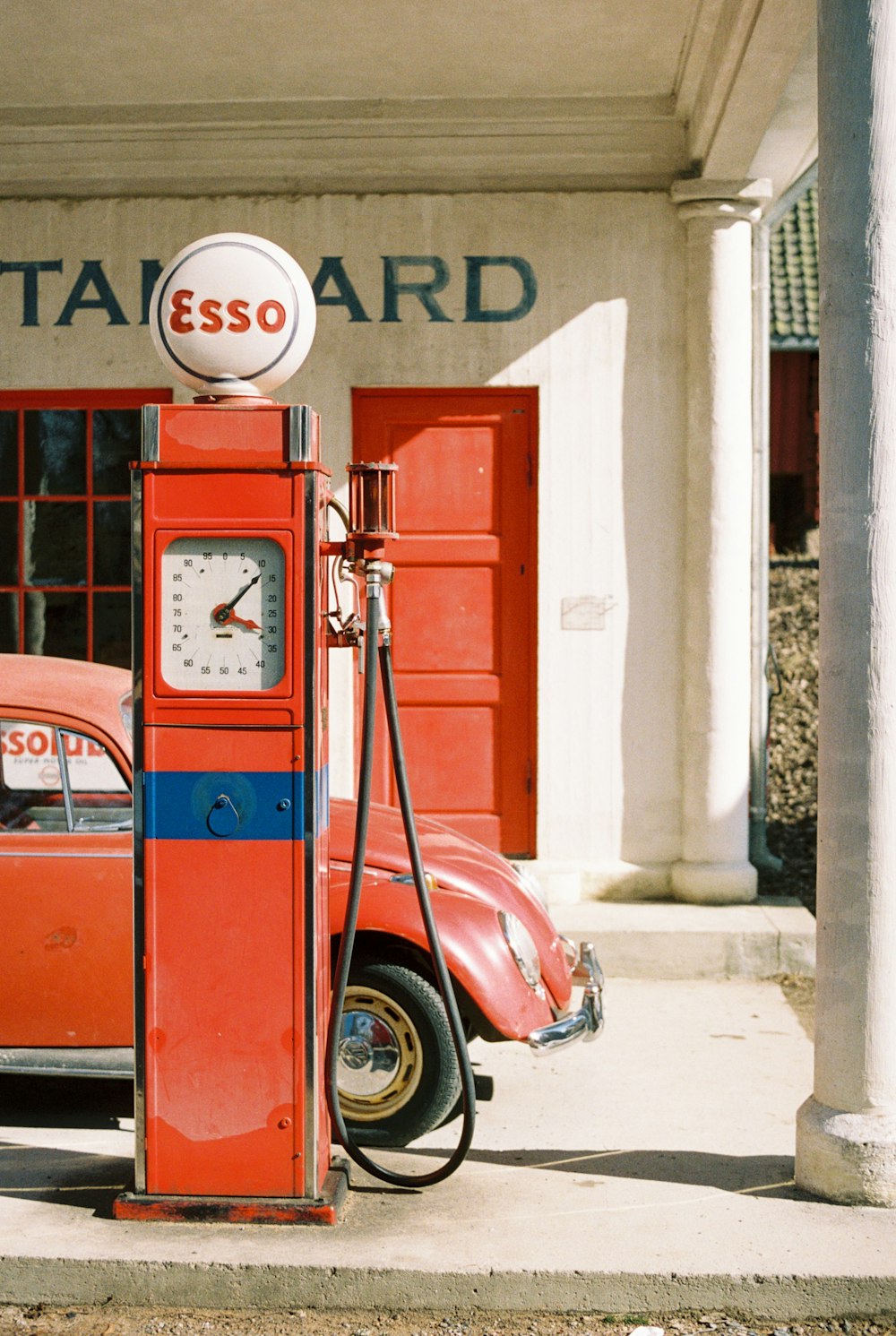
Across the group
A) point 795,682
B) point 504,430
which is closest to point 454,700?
point 504,430

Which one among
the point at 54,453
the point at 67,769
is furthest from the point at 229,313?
the point at 54,453

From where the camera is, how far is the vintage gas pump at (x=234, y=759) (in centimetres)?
372

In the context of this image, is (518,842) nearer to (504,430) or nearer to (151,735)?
(504,430)

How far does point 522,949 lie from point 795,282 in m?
18.0

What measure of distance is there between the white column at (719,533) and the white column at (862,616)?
11.0 ft

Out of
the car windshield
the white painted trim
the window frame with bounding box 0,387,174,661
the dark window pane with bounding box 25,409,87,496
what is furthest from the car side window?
the white painted trim

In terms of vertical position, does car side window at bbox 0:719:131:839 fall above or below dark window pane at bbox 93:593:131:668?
below

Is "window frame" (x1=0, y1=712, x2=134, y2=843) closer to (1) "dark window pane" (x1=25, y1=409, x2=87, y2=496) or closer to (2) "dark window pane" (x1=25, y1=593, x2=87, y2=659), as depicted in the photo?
(2) "dark window pane" (x1=25, y1=593, x2=87, y2=659)

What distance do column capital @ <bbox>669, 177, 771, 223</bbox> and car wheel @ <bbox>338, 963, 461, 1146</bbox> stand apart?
4629 mm

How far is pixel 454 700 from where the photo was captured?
7.73 meters

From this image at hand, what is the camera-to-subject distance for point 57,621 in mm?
7863

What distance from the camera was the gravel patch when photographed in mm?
9008

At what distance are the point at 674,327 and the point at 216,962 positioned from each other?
4951mm

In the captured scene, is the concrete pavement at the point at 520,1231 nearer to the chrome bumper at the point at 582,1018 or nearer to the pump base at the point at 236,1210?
the pump base at the point at 236,1210
